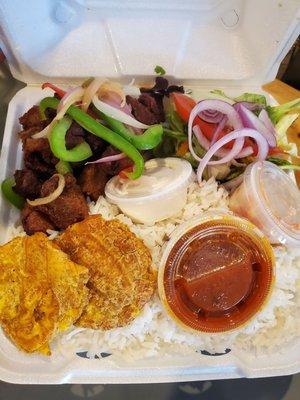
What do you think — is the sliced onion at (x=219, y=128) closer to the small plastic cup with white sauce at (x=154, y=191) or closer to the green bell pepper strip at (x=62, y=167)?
the small plastic cup with white sauce at (x=154, y=191)

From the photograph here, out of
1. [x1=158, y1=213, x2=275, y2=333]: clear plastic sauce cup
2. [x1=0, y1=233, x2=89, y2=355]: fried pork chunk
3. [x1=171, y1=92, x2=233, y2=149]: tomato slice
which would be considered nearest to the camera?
[x1=0, y1=233, x2=89, y2=355]: fried pork chunk

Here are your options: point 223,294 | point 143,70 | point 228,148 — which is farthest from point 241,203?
point 143,70

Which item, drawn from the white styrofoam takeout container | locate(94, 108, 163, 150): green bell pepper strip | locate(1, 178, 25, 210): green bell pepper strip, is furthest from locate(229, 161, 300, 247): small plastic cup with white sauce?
locate(1, 178, 25, 210): green bell pepper strip

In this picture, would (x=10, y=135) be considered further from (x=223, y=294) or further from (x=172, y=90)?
(x=223, y=294)

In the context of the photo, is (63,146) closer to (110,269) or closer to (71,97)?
(71,97)

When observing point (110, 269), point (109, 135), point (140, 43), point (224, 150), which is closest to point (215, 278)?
point (110, 269)

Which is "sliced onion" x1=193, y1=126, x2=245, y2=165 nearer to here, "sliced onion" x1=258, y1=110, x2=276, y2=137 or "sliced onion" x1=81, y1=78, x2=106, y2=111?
"sliced onion" x1=258, y1=110, x2=276, y2=137

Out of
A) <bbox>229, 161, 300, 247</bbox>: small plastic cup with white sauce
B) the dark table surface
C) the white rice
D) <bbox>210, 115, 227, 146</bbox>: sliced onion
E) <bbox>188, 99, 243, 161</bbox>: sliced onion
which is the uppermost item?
<bbox>188, 99, 243, 161</bbox>: sliced onion
